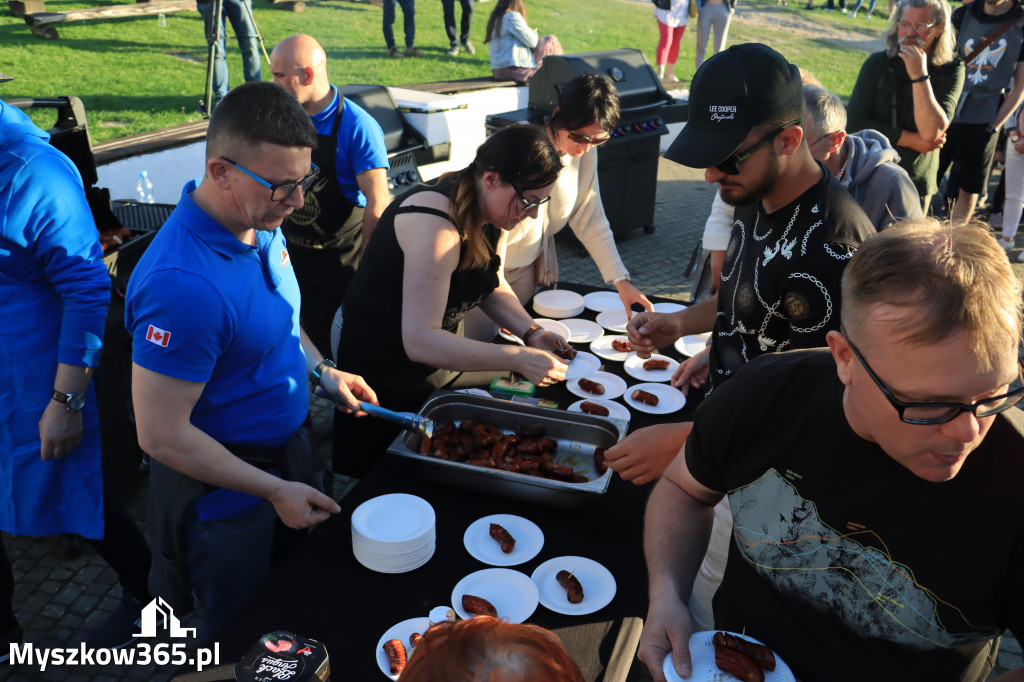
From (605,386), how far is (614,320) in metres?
0.70

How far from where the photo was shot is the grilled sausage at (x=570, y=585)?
6.59ft

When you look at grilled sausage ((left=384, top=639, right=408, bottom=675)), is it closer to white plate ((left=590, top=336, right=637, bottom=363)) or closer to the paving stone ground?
the paving stone ground

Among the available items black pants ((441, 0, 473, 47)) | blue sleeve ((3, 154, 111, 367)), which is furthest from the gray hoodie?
black pants ((441, 0, 473, 47))

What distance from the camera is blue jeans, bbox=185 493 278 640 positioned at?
7.66 ft

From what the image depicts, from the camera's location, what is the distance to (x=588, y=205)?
421 centimetres

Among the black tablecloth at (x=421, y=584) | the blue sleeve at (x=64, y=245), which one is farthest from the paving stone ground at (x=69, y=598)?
the blue sleeve at (x=64, y=245)

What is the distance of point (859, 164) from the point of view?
352 centimetres

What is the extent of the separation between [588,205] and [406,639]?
292cm

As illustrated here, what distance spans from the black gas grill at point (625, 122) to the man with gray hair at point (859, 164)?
364 cm

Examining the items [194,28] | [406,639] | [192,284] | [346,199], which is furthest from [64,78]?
[406,639]

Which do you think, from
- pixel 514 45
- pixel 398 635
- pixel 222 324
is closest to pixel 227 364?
pixel 222 324

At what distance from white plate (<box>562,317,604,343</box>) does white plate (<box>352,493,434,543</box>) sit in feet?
5.09

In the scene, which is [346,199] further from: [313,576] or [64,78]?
[64,78]

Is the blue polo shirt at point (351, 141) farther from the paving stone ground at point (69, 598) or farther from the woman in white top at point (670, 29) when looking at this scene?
the woman in white top at point (670, 29)
